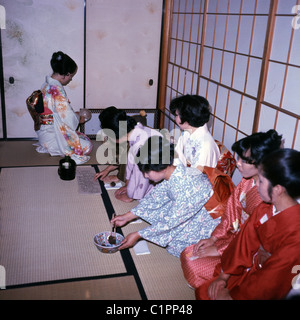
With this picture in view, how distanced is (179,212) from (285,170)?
1.03 metres

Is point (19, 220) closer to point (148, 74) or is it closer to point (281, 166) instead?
point (281, 166)

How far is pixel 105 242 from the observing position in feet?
9.72

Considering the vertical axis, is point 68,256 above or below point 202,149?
below

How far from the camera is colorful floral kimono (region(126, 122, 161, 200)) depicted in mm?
3559

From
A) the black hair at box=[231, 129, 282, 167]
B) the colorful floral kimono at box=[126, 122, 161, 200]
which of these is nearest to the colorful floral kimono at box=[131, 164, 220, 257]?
the black hair at box=[231, 129, 282, 167]

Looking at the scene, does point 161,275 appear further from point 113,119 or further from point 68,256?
point 113,119

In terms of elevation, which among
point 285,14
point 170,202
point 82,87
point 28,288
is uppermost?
point 285,14

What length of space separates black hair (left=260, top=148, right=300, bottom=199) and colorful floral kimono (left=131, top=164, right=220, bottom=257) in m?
0.83

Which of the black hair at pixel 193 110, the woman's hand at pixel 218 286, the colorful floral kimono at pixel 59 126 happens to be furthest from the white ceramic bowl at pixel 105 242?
the colorful floral kimono at pixel 59 126

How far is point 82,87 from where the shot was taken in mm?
5832

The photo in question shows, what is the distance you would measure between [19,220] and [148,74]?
3.63 meters

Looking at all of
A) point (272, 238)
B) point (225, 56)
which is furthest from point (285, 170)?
point (225, 56)

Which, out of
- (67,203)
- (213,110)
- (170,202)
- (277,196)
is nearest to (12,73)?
(67,203)

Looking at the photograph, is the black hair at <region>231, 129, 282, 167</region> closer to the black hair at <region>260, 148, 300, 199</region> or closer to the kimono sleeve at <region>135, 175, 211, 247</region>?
the kimono sleeve at <region>135, 175, 211, 247</region>
